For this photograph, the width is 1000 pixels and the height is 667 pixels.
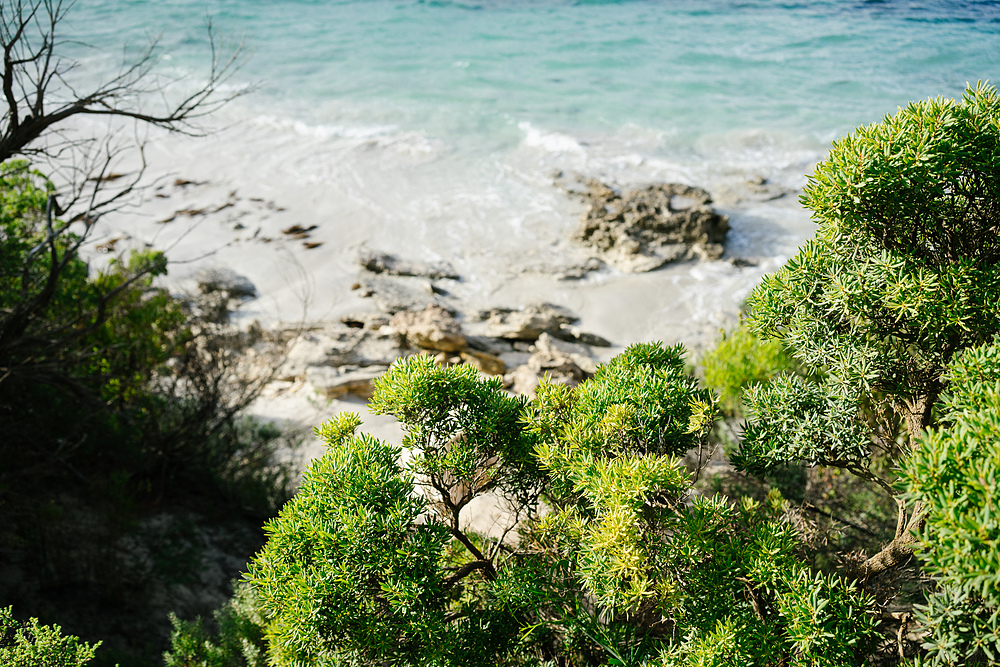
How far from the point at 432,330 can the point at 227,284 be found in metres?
4.74

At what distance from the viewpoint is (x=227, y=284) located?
10.8m

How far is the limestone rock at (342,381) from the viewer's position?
7.50 metres

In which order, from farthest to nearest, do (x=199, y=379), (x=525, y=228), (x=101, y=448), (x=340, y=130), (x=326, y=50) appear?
(x=326, y=50) → (x=340, y=130) → (x=525, y=228) → (x=199, y=379) → (x=101, y=448)

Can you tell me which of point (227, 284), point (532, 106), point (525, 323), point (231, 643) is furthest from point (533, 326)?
point (532, 106)

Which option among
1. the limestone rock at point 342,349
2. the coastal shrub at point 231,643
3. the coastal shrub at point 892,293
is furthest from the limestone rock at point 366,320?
the coastal shrub at point 892,293

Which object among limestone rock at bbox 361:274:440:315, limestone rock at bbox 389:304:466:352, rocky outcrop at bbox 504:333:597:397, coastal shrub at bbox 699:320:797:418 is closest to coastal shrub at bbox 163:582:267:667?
rocky outcrop at bbox 504:333:597:397

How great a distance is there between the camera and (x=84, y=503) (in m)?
5.55

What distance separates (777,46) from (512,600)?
999 inches

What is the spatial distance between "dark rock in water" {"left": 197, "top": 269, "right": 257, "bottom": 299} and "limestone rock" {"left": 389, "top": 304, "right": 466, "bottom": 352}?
358cm

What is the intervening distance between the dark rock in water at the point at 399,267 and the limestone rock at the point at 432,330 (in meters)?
2.76

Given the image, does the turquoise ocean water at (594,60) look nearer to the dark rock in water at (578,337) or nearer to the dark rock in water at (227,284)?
the dark rock in water at (227,284)

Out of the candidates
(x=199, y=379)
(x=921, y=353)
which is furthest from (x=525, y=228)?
(x=921, y=353)

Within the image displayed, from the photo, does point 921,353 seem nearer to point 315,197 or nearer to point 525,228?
point 525,228

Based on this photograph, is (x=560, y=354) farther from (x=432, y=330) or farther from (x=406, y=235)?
(x=406, y=235)
